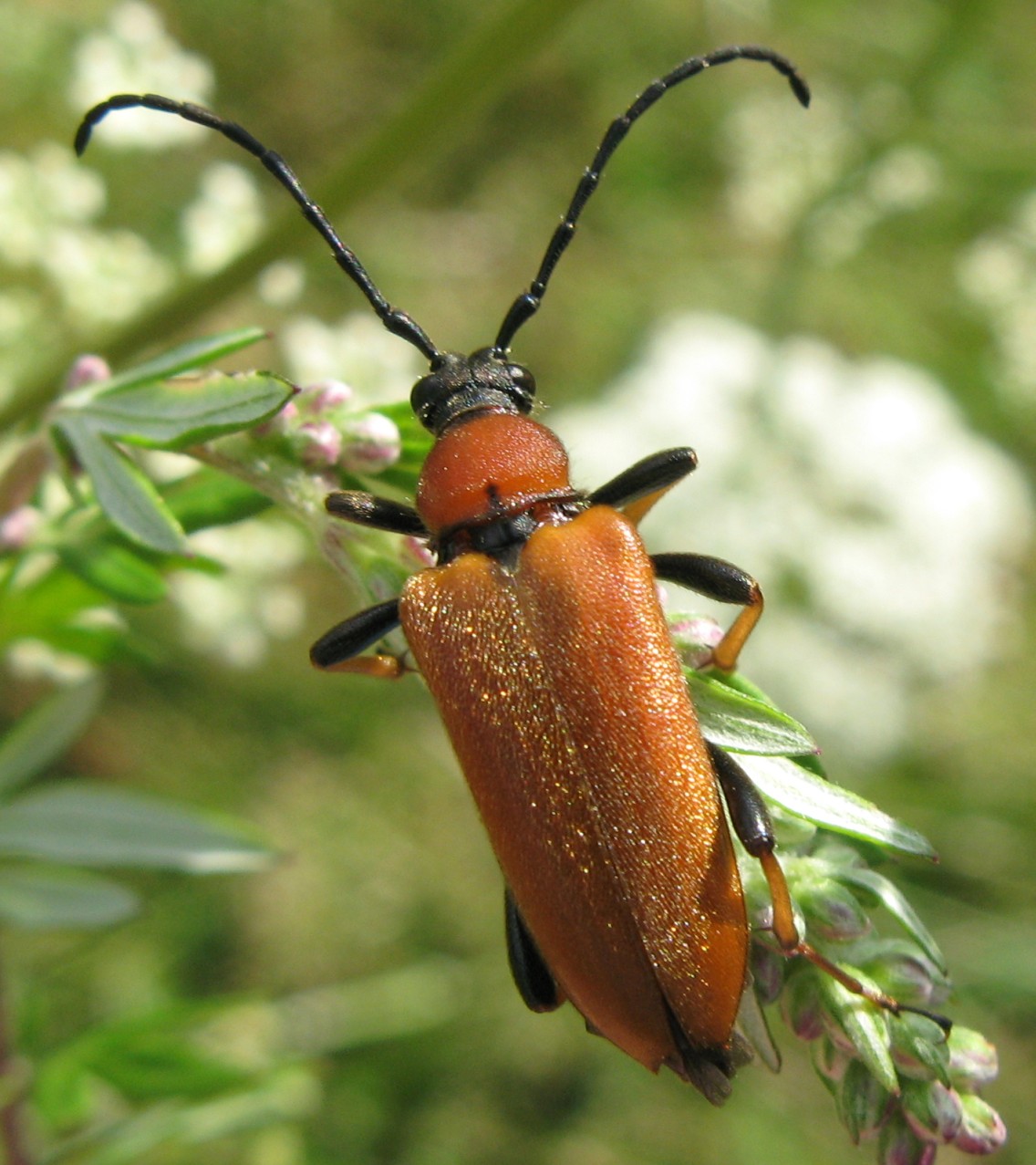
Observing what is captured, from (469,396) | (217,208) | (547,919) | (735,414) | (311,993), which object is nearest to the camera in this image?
(547,919)

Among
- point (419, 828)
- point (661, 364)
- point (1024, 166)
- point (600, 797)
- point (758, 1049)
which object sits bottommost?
point (419, 828)

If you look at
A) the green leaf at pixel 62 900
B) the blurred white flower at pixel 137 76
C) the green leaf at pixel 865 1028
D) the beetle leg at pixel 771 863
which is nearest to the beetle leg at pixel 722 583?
the beetle leg at pixel 771 863

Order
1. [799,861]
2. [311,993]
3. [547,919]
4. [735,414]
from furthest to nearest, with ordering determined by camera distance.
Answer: [735,414], [311,993], [547,919], [799,861]

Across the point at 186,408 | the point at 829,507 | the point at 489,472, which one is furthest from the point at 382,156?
the point at 829,507

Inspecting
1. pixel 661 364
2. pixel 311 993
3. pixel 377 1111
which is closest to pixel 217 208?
pixel 661 364

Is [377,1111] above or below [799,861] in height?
below

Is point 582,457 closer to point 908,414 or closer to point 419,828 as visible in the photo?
point 908,414
